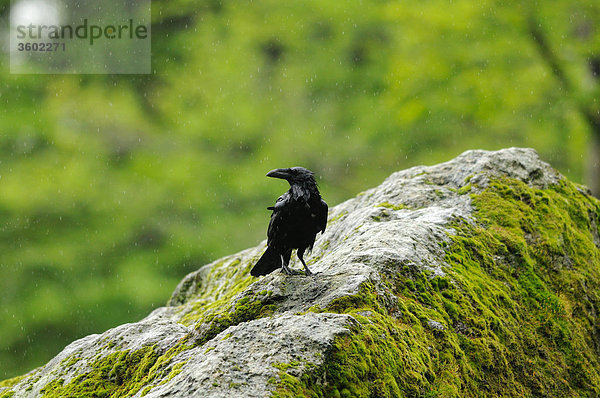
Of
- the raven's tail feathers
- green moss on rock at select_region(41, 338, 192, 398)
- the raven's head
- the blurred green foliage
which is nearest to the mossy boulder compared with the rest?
green moss on rock at select_region(41, 338, 192, 398)

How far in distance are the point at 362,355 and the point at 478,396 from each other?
1.02 metres

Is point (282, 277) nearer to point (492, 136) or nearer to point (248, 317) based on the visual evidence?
point (248, 317)

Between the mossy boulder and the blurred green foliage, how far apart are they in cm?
680

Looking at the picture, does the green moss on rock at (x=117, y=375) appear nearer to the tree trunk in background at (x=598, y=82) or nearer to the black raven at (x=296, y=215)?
the black raven at (x=296, y=215)

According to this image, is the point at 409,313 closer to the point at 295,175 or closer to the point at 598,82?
the point at 295,175

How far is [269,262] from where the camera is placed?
3639mm

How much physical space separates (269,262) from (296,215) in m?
0.39

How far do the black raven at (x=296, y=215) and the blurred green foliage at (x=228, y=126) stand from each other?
8601 mm

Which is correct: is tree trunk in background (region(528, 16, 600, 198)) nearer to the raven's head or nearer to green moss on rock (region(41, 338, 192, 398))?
the raven's head

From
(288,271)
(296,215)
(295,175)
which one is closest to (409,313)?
(288,271)

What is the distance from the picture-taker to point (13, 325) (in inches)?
516

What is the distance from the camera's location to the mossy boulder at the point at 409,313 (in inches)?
104

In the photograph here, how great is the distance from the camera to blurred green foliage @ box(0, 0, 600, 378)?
12406 mm

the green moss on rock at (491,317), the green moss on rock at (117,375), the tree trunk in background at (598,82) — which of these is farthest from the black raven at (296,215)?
the tree trunk in background at (598,82)
